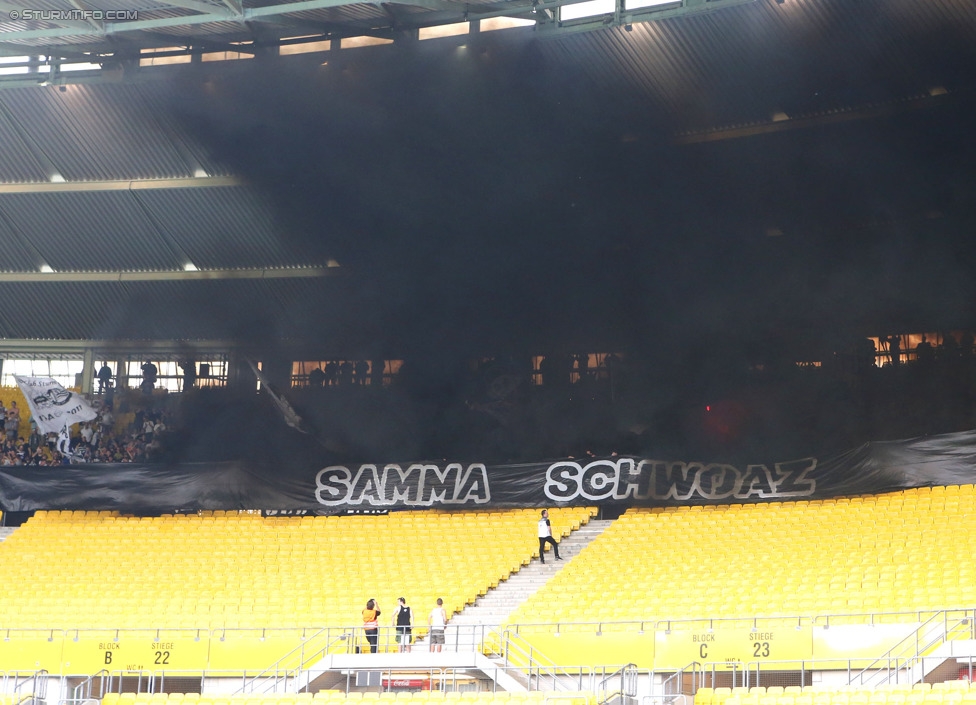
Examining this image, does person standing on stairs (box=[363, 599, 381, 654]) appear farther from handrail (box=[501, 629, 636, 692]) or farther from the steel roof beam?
the steel roof beam

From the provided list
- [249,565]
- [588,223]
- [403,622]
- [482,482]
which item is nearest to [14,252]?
[249,565]

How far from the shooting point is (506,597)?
69.8 ft

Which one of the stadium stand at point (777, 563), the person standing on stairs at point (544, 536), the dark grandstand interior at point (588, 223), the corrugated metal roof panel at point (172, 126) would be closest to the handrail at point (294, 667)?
the stadium stand at point (777, 563)

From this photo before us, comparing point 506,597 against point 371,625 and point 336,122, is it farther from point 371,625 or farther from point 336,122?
point 336,122

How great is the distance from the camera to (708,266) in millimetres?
28500

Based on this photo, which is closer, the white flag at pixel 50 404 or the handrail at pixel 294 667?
the handrail at pixel 294 667

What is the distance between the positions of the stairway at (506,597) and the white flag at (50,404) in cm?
1301

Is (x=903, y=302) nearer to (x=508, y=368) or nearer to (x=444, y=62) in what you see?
(x=508, y=368)

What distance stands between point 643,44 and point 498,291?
24.1ft

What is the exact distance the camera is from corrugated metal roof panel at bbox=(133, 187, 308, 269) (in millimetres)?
30797

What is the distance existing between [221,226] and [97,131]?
12.5 ft

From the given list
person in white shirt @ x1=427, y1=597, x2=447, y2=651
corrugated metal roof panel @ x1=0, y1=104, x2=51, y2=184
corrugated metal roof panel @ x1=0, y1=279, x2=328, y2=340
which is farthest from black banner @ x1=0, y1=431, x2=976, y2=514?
person in white shirt @ x1=427, y1=597, x2=447, y2=651

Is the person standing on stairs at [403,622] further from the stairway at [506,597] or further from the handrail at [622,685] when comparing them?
the handrail at [622,685]

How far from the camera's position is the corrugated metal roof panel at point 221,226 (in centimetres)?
3080
